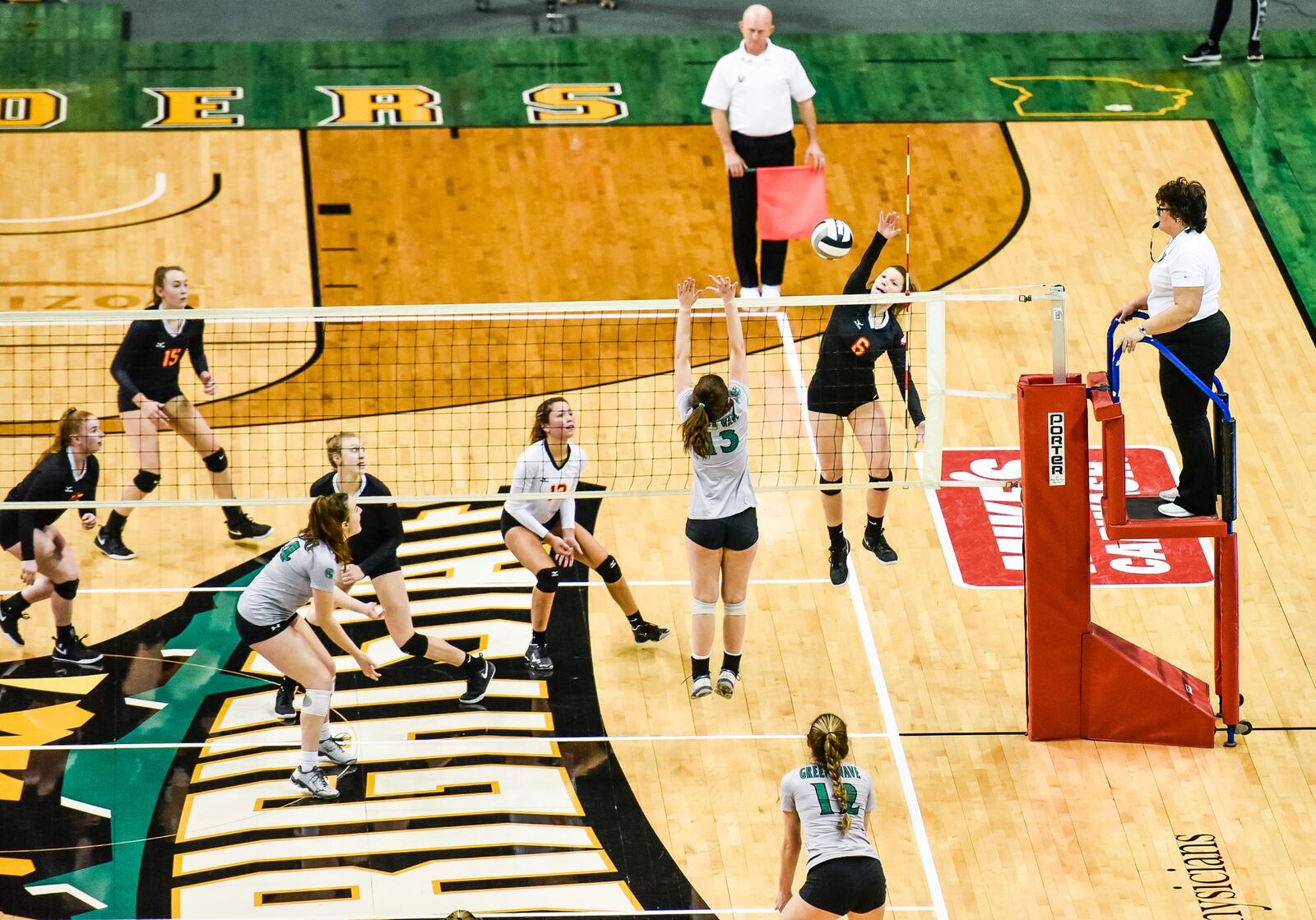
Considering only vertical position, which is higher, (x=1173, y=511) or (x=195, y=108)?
(x=195, y=108)

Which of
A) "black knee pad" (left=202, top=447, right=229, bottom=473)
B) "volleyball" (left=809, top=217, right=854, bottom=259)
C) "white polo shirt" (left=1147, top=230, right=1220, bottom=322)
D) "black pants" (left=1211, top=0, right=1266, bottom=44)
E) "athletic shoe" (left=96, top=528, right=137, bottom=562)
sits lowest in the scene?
"athletic shoe" (left=96, top=528, right=137, bottom=562)

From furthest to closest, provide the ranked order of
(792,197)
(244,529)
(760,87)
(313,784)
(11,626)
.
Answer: (792,197) → (760,87) → (244,529) → (11,626) → (313,784)

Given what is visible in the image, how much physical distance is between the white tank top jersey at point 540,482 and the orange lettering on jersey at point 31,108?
979 cm

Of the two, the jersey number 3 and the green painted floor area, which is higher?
the green painted floor area

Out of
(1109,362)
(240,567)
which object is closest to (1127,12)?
(1109,362)

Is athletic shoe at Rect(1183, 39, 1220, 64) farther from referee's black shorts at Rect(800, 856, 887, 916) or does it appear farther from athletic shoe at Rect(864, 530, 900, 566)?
referee's black shorts at Rect(800, 856, 887, 916)

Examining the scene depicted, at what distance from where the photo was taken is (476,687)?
12438mm

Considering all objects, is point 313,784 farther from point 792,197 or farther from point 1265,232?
point 1265,232

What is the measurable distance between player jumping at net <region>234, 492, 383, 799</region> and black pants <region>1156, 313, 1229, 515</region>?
5.19 metres

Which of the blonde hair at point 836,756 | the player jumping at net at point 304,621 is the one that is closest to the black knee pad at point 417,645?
the player jumping at net at point 304,621

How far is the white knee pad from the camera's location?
11.3 metres

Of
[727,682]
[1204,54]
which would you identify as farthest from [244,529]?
[1204,54]

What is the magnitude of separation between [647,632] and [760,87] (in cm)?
539

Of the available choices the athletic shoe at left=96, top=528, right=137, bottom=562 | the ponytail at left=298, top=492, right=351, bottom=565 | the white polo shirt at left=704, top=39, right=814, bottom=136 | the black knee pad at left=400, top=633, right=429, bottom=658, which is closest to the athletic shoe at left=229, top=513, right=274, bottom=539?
the athletic shoe at left=96, top=528, right=137, bottom=562
